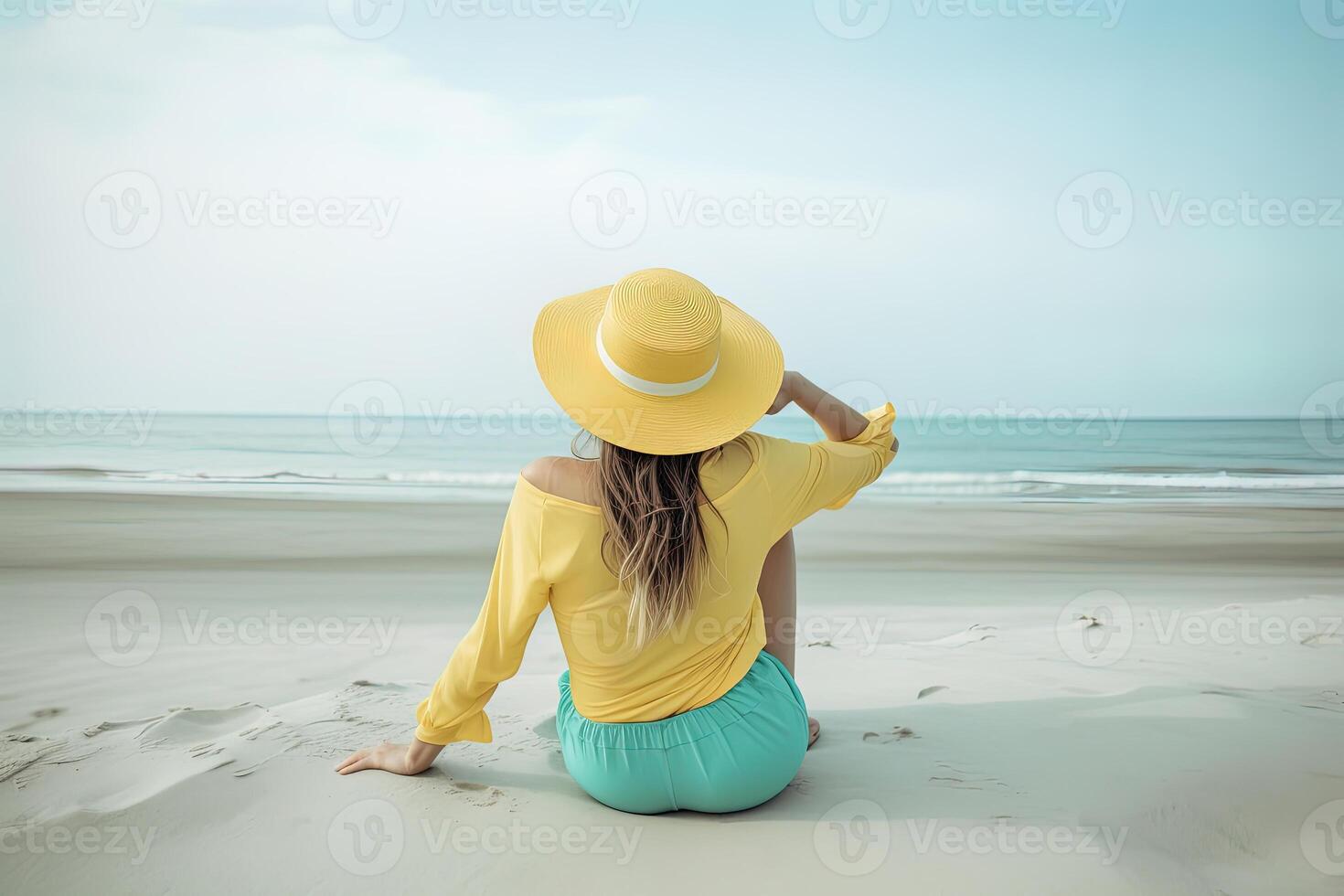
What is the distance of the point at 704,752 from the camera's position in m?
1.88

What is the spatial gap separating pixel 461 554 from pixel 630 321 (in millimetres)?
4601

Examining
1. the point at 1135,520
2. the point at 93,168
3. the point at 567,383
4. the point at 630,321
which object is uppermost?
the point at 93,168

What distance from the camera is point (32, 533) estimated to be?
627 centimetres

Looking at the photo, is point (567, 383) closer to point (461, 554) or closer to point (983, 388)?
point (461, 554)

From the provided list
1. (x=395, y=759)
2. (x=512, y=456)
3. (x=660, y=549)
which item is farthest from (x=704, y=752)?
(x=512, y=456)

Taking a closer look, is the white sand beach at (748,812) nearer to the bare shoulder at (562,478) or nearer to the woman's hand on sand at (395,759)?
the woman's hand on sand at (395,759)

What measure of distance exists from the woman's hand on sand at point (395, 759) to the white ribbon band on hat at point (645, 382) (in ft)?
3.47

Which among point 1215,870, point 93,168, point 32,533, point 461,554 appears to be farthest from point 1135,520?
point 93,168

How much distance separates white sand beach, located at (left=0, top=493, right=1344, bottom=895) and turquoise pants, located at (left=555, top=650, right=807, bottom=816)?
0.06m

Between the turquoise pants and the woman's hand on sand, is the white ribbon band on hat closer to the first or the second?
the turquoise pants

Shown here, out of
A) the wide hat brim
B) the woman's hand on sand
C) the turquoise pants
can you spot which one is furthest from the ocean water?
the wide hat brim

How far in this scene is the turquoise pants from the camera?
1.88 m

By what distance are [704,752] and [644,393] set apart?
82 cm

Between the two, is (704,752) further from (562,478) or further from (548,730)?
(548,730)
